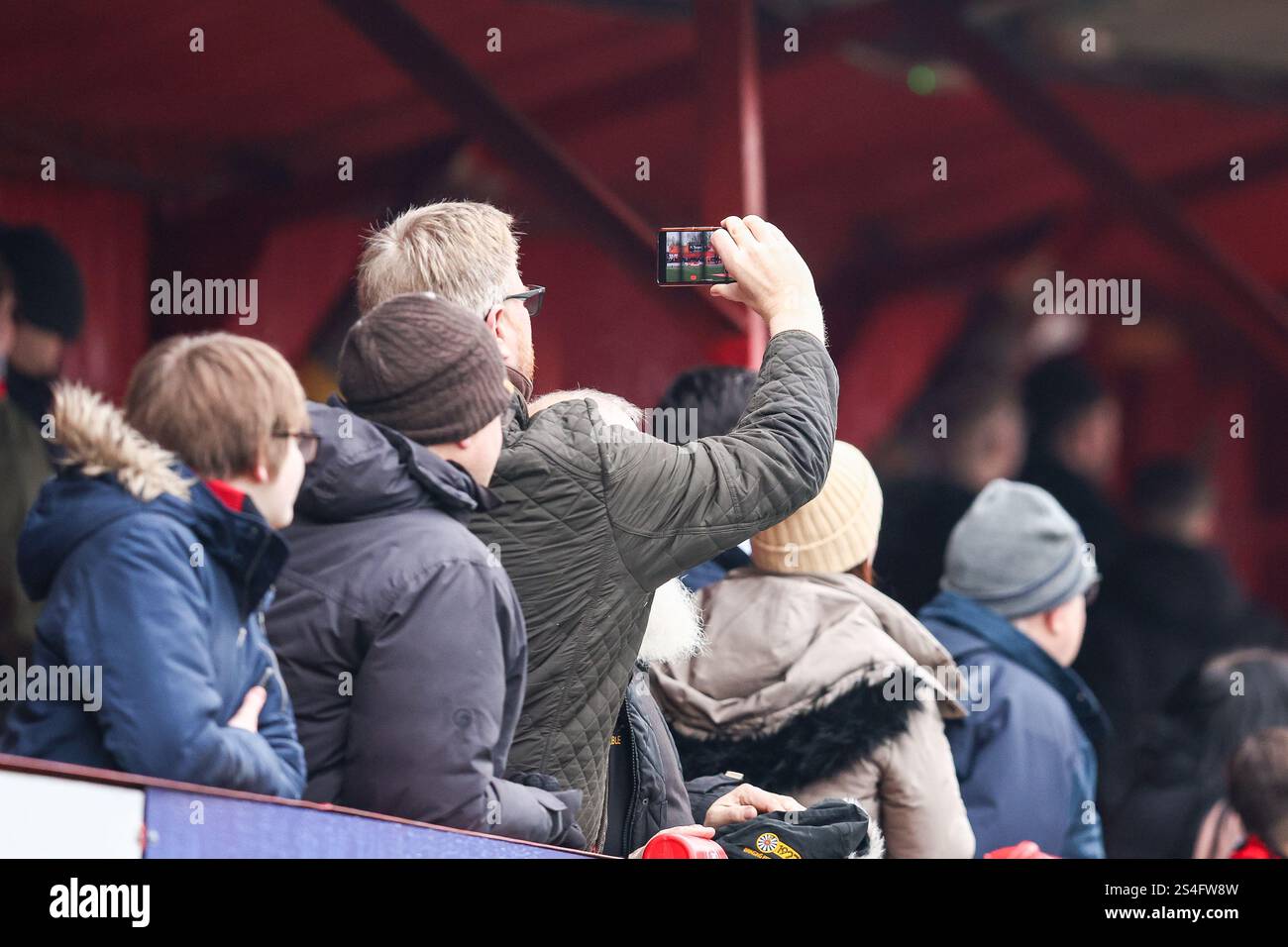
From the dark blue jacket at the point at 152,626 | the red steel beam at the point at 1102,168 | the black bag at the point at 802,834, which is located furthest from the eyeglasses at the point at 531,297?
the red steel beam at the point at 1102,168

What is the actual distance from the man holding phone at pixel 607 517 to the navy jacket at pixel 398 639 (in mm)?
165

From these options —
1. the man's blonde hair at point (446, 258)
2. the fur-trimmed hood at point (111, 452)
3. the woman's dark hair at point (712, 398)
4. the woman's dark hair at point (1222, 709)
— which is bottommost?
the woman's dark hair at point (1222, 709)

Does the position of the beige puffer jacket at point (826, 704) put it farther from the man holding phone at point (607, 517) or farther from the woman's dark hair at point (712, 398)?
the man holding phone at point (607, 517)

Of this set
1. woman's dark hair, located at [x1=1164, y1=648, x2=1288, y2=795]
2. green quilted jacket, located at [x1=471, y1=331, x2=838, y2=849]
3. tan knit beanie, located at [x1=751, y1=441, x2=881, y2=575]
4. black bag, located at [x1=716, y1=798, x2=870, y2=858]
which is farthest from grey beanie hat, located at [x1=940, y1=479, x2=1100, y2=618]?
green quilted jacket, located at [x1=471, y1=331, x2=838, y2=849]

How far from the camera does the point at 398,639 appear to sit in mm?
1888

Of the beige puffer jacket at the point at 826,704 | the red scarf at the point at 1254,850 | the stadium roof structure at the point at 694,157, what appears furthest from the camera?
the stadium roof structure at the point at 694,157

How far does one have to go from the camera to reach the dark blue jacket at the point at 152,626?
1719 mm

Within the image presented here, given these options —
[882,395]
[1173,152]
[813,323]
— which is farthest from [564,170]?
[1173,152]

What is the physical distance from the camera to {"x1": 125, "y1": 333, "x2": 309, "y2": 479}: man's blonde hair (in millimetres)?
1854

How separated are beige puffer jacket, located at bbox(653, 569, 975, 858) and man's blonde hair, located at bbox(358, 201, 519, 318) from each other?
82cm

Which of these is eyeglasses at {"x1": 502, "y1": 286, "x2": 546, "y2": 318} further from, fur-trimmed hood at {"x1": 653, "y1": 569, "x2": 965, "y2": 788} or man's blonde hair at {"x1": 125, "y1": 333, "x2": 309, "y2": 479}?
fur-trimmed hood at {"x1": 653, "y1": 569, "x2": 965, "y2": 788}

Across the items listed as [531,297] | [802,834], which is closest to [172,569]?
[531,297]

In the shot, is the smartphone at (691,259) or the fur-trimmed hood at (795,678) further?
the fur-trimmed hood at (795,678)

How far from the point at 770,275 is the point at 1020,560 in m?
1.46
